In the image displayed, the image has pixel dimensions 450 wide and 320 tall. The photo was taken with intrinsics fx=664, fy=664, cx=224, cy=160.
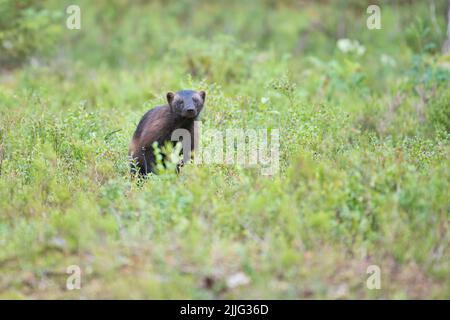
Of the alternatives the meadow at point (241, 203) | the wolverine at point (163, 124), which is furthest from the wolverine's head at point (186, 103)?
the meadow at point (241, 203)

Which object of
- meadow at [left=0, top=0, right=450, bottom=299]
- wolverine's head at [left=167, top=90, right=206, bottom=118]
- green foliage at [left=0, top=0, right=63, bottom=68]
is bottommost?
meadow at [left=0, top=0, right=450, bottom=299]

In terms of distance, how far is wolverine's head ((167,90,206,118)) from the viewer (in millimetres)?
7316

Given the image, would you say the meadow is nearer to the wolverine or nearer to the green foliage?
the green foliage

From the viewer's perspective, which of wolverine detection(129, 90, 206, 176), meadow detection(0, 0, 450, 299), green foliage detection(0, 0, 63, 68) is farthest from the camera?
green foliage detection(0, 0, 63, 68)

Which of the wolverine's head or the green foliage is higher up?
the green foliage

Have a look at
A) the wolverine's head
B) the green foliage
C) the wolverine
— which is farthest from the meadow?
the wolverine's head

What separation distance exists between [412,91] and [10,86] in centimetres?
694

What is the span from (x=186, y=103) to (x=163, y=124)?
35 centimetres

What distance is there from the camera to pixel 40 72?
12.4 meters

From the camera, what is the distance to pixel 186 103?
7371 mm

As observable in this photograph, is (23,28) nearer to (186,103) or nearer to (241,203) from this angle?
(186,103)

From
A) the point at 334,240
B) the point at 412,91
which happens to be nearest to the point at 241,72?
the point at 412,91

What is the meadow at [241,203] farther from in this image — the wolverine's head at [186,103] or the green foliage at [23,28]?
the wolverine's head at [186,103]

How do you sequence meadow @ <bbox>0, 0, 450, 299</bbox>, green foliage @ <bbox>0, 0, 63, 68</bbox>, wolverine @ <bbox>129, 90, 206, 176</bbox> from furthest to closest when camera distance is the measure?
→ 1. green foliage @ <bbox>0, 0, 63, 68</bbox>
2. wolverine @ <bbox>129, 90, 206, 176</bbox>
3. meadow @ <bbox>0, 0, 450, 299</bbox>
